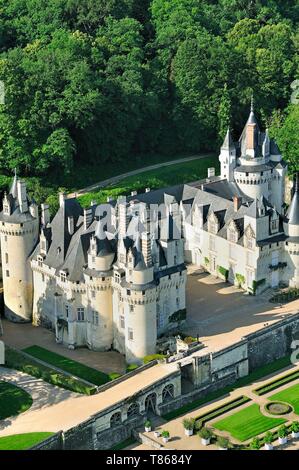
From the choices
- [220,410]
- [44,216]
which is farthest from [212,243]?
[220,410]

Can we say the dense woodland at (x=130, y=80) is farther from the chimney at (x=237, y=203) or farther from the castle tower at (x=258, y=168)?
the chimney at (x=237, y=203)

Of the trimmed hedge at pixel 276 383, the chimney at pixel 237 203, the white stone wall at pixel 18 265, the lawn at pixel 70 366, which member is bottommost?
the trimmed hedge at pixel 276 383

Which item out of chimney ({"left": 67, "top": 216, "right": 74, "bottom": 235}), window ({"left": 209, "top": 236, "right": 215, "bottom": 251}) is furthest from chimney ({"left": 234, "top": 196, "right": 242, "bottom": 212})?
chimney ({"left": 67, "top": 216, "right": 74, "bottom": 235})

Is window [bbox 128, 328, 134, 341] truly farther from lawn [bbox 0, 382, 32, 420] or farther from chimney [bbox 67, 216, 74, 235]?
chimney [bbox 67, 216, 74, 235]

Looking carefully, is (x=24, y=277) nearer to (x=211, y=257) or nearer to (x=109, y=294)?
(x=109, y=294)

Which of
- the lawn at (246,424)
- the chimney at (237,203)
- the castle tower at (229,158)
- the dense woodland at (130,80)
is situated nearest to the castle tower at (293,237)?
the chimney at (237,203)

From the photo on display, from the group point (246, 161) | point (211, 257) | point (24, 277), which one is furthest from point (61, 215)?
point (246, 161)
